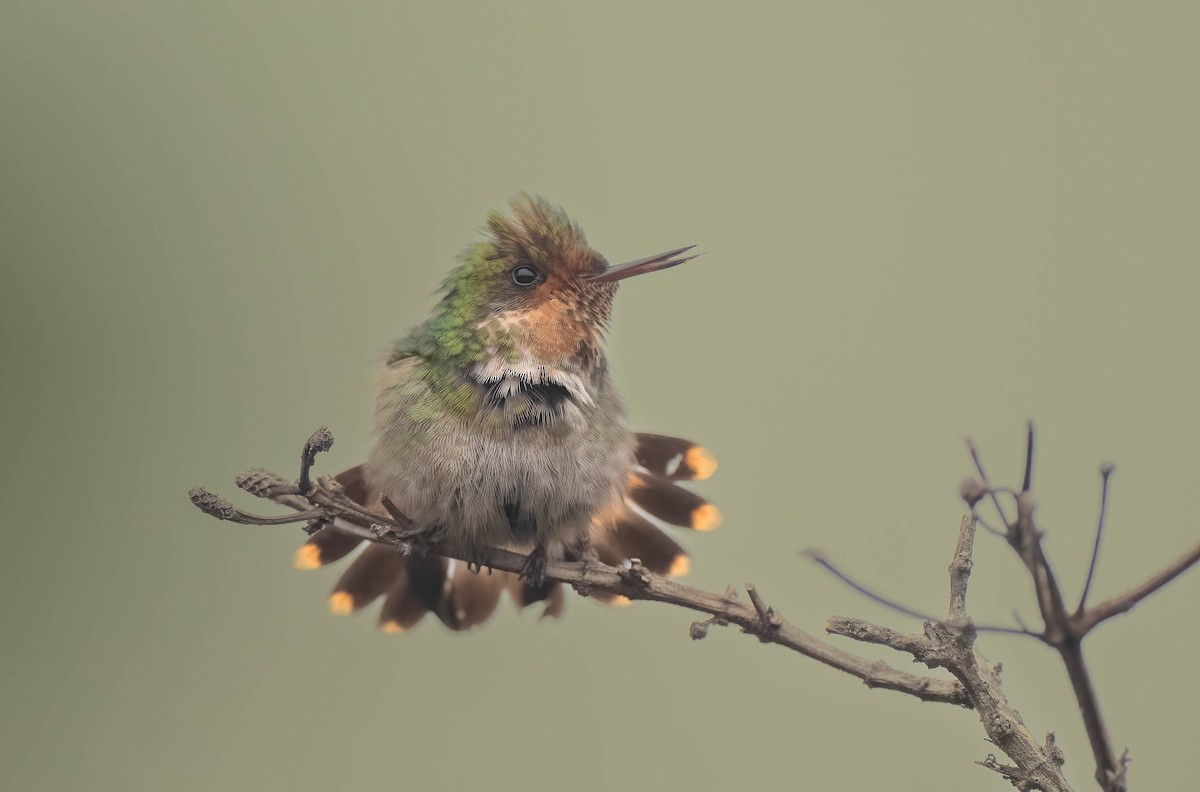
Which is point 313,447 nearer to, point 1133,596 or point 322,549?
point 322,549

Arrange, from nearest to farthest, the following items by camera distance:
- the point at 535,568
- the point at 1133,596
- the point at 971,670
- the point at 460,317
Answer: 1. the point at 1133,596
2. the point at 971,670
3. the point at 535,568
4. the point at 460,317

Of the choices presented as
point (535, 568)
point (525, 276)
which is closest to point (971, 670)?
point (535, 568)

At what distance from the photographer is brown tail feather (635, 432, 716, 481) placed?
1.41 meters

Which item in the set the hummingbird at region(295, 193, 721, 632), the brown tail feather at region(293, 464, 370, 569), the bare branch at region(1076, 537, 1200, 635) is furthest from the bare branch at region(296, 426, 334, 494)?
the bare branch at region(1076, 537, 1200, 635)

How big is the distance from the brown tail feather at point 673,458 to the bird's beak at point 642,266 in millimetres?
265

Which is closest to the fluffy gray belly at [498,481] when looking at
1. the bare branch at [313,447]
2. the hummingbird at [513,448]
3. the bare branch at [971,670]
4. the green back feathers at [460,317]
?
the hummingbird at [513,448]

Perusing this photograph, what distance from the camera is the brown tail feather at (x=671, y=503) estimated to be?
1.40 m

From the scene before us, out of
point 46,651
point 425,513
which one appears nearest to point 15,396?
point 46,651

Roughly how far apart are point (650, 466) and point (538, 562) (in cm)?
28

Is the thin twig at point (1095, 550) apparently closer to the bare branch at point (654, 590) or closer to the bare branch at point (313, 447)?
the bare branch at point (654, 590)

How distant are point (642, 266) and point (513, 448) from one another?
0.28 metres

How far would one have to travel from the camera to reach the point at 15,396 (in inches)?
71.2

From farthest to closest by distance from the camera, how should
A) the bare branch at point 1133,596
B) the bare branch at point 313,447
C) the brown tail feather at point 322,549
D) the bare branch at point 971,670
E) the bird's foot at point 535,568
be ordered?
the brown tail feather at point 322,549 < the bird's foot at point 535,568 < the bare branch at point 313,447 < the bare branch at point 971,670 < the bare branch at point 1133,596

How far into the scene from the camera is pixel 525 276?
1355mm
